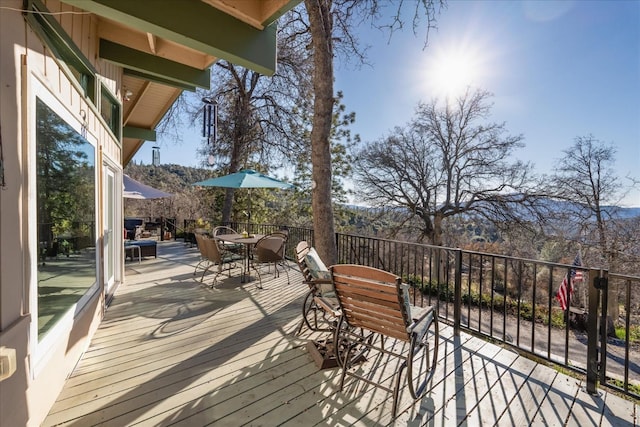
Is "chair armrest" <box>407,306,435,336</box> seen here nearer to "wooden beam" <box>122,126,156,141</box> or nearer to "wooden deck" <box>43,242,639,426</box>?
"wooden deck" <box>43,242,639,426</box>

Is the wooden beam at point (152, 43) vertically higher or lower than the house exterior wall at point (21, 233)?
higher

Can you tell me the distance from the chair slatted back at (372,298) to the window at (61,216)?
200cm

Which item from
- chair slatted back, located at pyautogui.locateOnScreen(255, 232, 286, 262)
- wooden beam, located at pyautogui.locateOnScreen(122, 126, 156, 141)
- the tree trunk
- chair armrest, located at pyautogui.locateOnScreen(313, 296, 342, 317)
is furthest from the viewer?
wooden beam, located at pyautogui.locateOnScreen(122, 126, 156, 141)

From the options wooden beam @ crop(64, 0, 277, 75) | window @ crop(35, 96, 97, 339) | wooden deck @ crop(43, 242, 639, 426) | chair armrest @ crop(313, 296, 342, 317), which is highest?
wooden beam @ crop(64, 0, 277, 75)

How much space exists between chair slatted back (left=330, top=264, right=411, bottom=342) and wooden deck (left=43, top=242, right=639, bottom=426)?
1.71ft

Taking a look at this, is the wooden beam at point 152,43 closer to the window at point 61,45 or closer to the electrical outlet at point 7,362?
the window at point 61,45

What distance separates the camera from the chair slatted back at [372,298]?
6.25ft

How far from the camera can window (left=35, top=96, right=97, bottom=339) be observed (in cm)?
183

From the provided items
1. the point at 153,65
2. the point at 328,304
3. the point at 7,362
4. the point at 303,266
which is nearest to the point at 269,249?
the point at 303,266

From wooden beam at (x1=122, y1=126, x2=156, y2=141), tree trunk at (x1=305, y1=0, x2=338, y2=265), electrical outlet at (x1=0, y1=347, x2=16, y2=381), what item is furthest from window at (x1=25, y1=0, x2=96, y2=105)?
wooden beam at (x1=122, y1=126, x2=156, y2=141)

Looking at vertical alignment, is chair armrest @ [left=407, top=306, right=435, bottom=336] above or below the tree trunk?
below

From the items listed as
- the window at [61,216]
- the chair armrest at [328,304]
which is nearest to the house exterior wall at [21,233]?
the window at [61,216]

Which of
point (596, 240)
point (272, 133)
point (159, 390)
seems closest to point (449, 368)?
point (159, 390)

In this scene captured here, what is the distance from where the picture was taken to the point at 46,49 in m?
1.89
